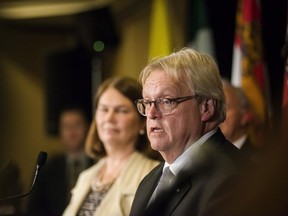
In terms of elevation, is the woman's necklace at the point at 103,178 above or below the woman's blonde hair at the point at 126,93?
below

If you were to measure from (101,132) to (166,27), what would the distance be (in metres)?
1.64

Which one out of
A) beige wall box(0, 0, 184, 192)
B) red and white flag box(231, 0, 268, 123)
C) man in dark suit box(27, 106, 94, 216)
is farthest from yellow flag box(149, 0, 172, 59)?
beige wall box(0, 0, 184, 192)

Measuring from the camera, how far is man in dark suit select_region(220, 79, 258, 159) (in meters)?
3.59

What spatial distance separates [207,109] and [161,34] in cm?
259

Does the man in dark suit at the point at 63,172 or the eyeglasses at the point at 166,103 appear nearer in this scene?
the eyeglasses at the point at 166,103

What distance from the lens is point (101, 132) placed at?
3.44m

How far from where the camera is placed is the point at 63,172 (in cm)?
468

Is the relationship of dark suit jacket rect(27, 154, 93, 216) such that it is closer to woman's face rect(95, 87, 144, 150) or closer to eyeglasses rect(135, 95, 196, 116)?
woman's face rect(95, 87, 144, 150)

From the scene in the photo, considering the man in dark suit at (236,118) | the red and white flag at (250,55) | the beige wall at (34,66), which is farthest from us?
the beige wall at (34,66)

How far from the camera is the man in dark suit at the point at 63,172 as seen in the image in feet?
13.8

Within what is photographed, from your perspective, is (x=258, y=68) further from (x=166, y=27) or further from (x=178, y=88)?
(x=178, y=88)

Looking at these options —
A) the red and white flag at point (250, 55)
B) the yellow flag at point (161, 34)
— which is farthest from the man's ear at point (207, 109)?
the yellow flag at point (161, 34)

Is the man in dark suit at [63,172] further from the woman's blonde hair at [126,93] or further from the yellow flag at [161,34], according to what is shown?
the yellow flag at [161,34]

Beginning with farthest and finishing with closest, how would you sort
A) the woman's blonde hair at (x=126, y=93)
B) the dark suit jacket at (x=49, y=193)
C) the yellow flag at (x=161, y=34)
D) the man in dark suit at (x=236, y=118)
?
the yellow flag at (x=161, y=34) < the dark suit jacket at (x=49, y=193) < the man in dark suit at (x=236, y=118) < the woman's blonde hair at (x=126, y=93)
